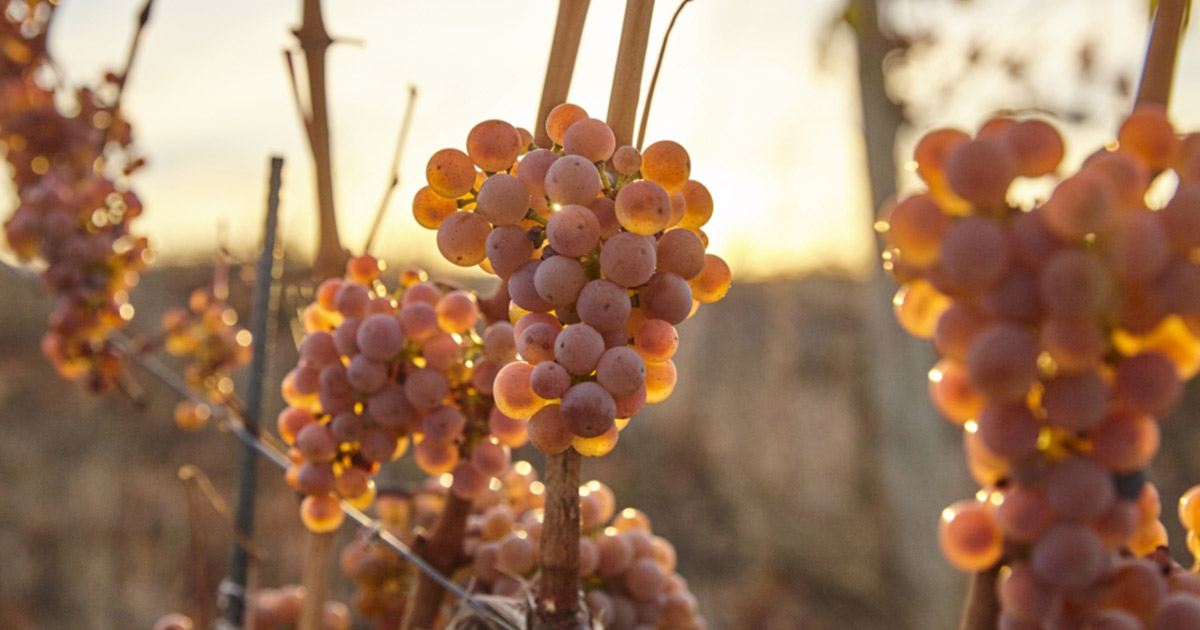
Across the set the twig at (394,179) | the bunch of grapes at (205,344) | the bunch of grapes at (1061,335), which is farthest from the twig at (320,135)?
the bunch of grapes at (205,344)

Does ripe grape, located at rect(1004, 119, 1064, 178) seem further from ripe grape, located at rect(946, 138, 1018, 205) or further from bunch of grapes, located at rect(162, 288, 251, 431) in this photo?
bunch of grapes, located at rect(162, 288, 251, 431)

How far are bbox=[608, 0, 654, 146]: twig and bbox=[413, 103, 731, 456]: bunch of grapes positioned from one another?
2 centimetres

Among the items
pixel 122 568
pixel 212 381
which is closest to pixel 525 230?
pixel 212 381

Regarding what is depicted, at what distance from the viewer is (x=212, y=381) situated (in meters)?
0.94

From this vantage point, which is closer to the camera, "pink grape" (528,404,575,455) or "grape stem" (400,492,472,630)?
"pink grape" (528,404,575,455)

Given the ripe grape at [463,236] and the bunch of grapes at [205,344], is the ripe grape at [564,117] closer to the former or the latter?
the ripe grape at [463,236]

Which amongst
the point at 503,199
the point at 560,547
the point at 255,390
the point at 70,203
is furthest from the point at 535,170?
the point at 70,203

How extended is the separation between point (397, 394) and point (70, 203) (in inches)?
25.9

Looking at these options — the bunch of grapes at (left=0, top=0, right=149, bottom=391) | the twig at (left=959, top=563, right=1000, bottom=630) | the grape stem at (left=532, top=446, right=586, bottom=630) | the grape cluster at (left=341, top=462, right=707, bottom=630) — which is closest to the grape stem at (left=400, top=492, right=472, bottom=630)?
the grape cluster at (left=341, top=462, right=707, bottom=630)

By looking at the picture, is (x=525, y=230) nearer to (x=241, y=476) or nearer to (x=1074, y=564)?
(x=1074, y=564)

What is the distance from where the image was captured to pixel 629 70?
0.30 metres

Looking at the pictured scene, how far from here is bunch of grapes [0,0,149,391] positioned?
0.85 meters

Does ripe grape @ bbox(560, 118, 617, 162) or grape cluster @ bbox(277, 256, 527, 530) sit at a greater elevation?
ripe grape @ bbox(560, 118, 617, 162)

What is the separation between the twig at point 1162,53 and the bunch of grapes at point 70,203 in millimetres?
862
